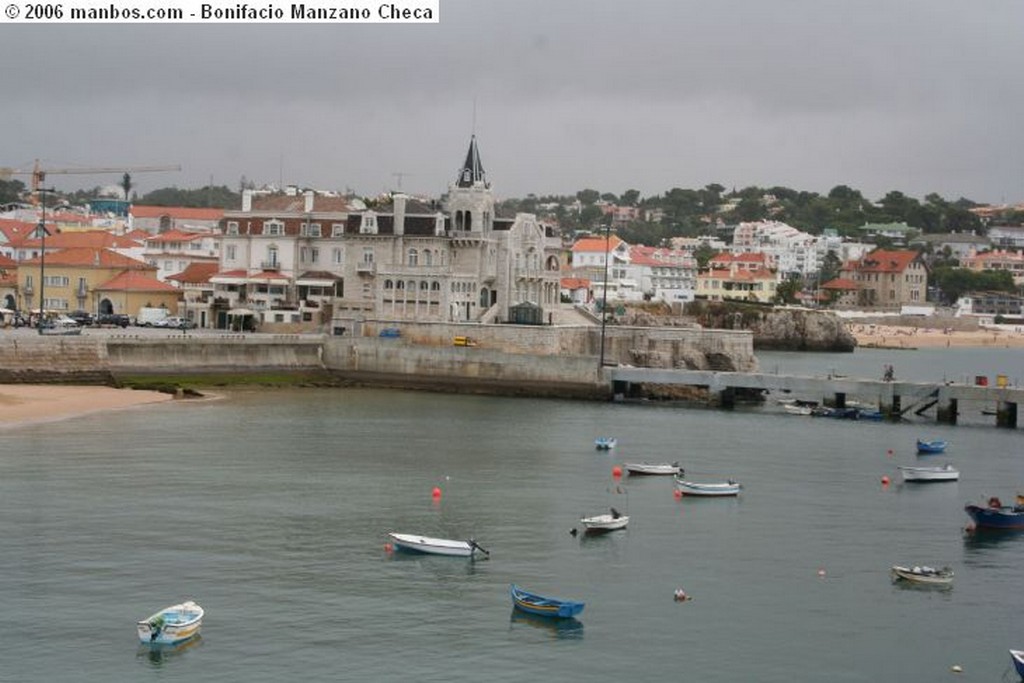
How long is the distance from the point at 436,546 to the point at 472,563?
→ 1267mm

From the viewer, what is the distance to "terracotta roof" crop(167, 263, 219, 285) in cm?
10756

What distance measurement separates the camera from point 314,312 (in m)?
99.3

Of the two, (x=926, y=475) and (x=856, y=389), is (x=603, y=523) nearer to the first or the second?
(x=926, y=475)

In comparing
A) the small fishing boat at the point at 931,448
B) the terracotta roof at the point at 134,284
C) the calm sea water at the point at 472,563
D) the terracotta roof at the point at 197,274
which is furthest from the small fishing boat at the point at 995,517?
the terracotta roof at the point at 134,284

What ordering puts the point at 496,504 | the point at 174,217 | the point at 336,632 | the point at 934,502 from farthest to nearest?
the point at 174,217
the point at 934,502
the point at 496,504
the point at 336,632

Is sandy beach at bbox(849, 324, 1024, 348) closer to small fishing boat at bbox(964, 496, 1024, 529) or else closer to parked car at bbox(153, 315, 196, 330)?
parked car at bbox(153, 315, 196, 330)

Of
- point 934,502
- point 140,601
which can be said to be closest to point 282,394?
point 934,502

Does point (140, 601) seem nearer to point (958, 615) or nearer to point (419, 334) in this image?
point (958, 615)

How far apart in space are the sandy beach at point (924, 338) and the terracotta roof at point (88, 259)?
318 ft

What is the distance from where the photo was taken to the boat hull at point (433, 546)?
42.6 m

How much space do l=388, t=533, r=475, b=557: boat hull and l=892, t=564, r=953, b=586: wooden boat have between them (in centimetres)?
1241

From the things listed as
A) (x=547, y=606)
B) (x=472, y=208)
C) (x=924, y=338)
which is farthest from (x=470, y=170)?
(x=924, y=338)

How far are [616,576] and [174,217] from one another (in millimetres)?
131829

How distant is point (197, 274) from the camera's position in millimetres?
109062
